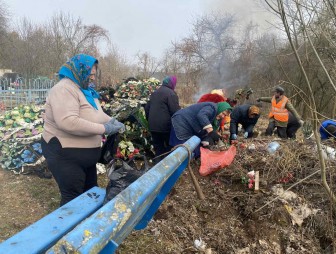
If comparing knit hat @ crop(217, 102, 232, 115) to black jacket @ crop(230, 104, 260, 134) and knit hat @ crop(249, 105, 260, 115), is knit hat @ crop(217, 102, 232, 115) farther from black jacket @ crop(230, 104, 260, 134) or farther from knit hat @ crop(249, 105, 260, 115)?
knit hat @ crop(249, 105, 260, 115)

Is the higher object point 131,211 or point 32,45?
point 32,45

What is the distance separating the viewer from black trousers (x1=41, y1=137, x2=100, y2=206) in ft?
8.38

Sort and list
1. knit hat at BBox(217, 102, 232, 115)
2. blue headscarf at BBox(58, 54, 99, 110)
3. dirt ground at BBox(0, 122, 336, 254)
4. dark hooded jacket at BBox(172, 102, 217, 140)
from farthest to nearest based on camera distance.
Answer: knit hat at BBox(217, 102, 232, 115) → dark hooded jacket at BBox(172, 102, 217, 140) → dirt ground at BBox(0, 122, 336, 254) → blue headscarf at BBox(58, 54, 99, 110)

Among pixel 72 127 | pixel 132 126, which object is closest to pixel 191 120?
pixel 132 126

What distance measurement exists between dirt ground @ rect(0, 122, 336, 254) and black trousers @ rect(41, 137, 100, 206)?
911 millimetres

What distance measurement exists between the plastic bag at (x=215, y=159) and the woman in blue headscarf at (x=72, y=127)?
87.6 inches

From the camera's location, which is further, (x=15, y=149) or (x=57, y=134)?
(x=15, y=149)

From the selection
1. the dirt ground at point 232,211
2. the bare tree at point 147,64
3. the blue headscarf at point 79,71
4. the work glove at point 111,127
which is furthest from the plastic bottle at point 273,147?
the bare tree at point 147,64

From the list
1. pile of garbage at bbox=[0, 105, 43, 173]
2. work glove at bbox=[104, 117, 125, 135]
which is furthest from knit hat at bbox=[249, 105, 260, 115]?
work glove at bbox=[104, 117, 125, 135]

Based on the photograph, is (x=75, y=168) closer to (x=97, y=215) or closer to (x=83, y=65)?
(x=83, y=65)

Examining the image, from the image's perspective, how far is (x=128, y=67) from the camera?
24516 mm

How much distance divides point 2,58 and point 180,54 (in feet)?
41.5

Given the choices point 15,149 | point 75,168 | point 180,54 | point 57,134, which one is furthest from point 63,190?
point 180,54

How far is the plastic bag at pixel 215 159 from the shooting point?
4.66 m
